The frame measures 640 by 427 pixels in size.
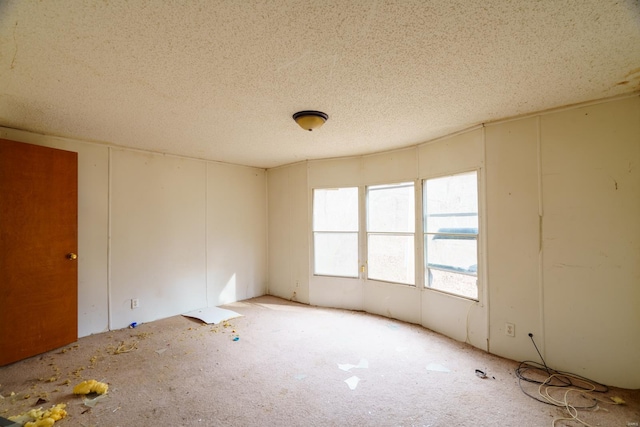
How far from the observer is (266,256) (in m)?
5.62

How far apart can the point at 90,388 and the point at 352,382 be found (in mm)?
2187

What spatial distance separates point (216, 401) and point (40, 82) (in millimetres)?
2731

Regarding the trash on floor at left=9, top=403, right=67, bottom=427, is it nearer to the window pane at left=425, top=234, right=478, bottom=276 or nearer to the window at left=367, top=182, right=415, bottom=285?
the window at left=367, top=182, right=415, bottom=285

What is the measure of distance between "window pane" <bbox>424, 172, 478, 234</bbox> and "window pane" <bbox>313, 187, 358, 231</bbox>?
1.20 m

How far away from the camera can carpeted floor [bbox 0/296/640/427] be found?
2.09 metres

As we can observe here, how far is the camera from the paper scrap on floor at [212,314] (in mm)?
4094

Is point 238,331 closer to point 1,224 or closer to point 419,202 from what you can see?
point 1,224

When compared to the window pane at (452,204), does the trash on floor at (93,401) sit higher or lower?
lower

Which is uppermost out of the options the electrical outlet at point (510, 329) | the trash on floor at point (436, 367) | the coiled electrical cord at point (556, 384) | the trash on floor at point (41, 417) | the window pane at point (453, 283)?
the window pane at point (453, 283)

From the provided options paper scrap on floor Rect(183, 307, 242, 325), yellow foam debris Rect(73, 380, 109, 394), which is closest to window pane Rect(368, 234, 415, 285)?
paper scrap on floor Rect(183, 307, 242, 325)

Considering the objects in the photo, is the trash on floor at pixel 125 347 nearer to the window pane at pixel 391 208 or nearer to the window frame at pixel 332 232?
the window frame at pixel 332 232

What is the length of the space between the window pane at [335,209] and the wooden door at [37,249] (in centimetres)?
321

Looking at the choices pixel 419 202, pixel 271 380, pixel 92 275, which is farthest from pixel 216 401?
pixel 419 202

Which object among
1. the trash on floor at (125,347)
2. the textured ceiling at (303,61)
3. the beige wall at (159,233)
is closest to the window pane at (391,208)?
the textured ceiling at (303,61)
